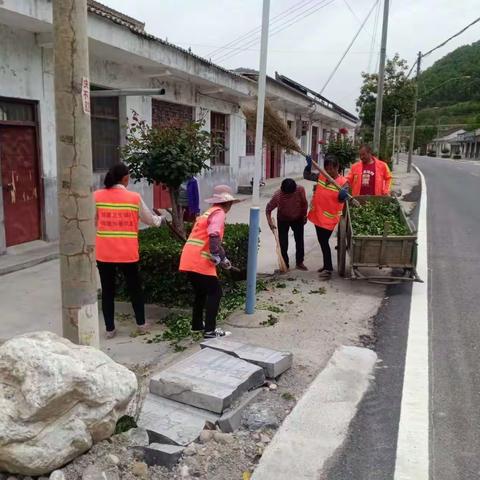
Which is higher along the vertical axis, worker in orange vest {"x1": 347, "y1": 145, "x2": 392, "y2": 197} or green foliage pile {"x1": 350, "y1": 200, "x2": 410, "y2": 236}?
worker in orange vest {"x1": 347, "y1": 145, "x2": 392, "y2": 197}

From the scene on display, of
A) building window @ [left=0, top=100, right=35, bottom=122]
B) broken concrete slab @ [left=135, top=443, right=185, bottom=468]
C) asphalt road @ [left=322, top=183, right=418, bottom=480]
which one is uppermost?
building window @ [left=0, top=100, right=35, bottom=122]

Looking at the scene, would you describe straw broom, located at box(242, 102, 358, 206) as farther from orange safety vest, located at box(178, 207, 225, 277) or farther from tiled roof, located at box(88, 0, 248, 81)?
tiled roof, located at box(88, 0, 248, 81)

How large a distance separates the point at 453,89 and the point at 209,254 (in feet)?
306

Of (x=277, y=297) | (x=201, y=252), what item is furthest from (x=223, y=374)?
(x=277, y=297)

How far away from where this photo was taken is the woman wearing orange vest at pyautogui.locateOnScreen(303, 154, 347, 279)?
23.4 ft

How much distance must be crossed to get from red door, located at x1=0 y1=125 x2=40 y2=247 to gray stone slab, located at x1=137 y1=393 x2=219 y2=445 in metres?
5.77

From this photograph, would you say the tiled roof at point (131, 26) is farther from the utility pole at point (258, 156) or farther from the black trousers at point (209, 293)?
the black trousers at point (209, 293)

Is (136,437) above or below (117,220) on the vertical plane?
below

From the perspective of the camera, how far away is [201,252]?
4602mm

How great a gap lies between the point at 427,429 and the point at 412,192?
17693 millimetres

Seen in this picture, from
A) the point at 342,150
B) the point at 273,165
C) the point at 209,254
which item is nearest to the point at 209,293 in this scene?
the point at 209,254

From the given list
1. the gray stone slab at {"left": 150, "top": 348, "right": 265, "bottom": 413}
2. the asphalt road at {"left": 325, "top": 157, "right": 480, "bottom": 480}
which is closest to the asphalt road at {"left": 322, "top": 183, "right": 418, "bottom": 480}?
the asphalt road at {"left": 325, "top": 157, "right": 480, "bottom": 480}

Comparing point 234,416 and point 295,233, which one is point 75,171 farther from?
point 295,233

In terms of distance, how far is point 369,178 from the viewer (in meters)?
7.86
